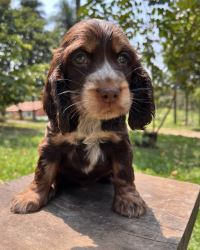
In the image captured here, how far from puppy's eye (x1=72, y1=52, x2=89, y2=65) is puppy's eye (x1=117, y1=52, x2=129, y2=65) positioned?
0.22 m

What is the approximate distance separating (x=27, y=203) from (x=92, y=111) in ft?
3.29

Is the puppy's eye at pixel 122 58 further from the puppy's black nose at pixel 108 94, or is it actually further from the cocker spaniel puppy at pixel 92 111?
the puppy's black nose at pixel 108 94

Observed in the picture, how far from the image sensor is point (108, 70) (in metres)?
2.17

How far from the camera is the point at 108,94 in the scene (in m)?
2.02

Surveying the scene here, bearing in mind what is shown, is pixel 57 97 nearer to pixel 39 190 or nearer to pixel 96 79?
pixel 96 79

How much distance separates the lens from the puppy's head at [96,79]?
209 cm

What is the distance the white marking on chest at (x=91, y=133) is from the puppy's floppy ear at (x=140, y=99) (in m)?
0.26

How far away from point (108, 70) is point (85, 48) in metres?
0.22

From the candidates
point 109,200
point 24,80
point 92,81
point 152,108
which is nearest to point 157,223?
point 109,200

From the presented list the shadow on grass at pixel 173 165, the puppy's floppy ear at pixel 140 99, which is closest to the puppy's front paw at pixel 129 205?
the puppy's floppy ear at pixel 140 99

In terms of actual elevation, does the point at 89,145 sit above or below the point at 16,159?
above

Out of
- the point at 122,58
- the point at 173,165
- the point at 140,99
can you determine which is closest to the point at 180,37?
the point at 173,165

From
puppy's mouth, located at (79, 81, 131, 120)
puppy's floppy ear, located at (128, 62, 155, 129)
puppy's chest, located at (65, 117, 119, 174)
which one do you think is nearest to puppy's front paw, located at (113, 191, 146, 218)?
puppy's chest, located at (65, 117, 119, 174)

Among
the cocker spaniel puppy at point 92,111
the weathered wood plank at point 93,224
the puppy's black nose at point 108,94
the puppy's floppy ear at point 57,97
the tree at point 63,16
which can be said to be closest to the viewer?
the puppy's black nose at point 108,94
